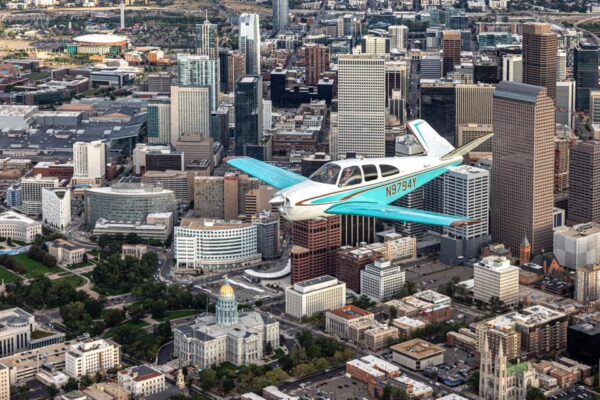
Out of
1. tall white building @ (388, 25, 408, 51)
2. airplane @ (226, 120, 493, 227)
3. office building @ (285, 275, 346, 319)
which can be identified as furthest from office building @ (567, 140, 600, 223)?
tall white building @ (388, 25, 408, 51)

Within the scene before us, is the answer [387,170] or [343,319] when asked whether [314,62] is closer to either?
[343,319]

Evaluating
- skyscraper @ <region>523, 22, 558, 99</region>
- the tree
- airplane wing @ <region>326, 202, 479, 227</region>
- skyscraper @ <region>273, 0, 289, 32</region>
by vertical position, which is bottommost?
the tree

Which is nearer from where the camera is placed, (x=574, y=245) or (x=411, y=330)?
(x=411, y=330)

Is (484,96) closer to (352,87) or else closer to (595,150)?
(352,87)

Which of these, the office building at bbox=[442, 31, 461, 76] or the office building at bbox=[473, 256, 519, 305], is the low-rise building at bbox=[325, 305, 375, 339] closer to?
the office building at bbox=[473, 256, 519, 305]

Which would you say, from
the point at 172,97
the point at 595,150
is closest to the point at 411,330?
the point at 595,150
